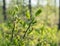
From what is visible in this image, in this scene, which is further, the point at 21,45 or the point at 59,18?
the point at 59,18

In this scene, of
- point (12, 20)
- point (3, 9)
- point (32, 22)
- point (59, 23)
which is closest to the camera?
point (32, 22)

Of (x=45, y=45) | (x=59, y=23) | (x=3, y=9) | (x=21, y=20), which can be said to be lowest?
(x=59, y=23)

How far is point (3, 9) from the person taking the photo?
621 inches

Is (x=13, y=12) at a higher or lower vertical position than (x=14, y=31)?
higher

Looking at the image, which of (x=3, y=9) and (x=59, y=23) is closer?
(x=3, y=9)

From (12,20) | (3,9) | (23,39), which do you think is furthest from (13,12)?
(3,9)

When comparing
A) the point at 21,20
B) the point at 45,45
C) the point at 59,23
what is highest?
the point at 21,20

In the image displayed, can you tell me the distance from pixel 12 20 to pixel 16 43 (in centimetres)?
30

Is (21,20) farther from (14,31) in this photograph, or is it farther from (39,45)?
(39,45)

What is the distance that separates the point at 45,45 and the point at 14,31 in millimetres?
394

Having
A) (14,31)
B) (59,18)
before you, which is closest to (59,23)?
(59,18)

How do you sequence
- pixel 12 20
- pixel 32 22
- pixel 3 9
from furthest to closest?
pixel 3 9, pixel 12 20, pixel 32 22

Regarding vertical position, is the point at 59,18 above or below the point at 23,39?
below

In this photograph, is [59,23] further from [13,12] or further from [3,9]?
[13,12]
